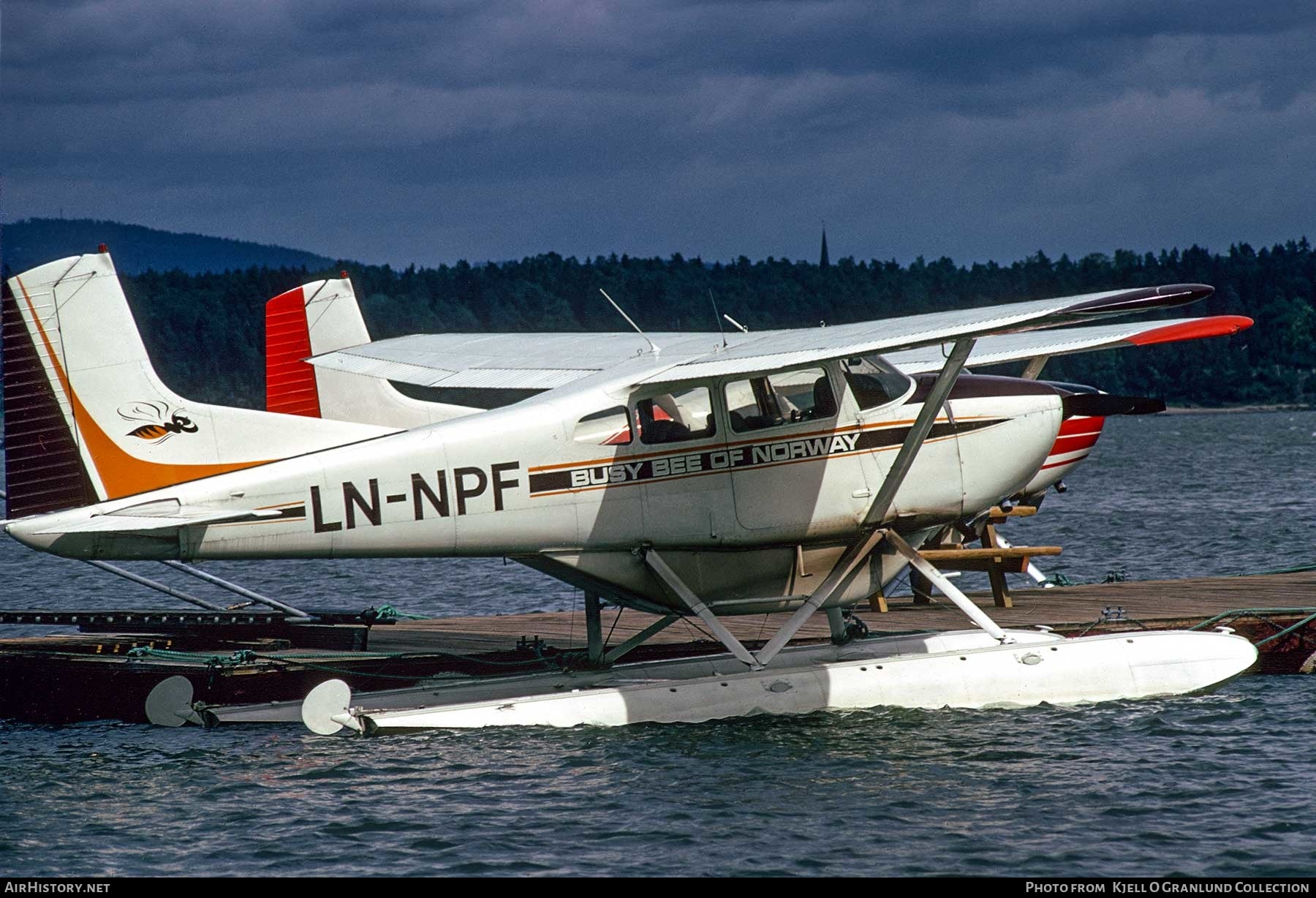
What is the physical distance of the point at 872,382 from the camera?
42.7ft

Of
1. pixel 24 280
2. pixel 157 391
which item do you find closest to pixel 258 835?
pixel 157 391

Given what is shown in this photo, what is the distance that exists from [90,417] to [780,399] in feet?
18.5

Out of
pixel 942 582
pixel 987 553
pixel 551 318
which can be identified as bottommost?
pixel 942 582

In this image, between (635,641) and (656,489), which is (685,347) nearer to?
(656,489)

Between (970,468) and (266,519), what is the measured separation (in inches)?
237

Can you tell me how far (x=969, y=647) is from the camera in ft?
45.8

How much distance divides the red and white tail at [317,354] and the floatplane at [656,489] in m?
5.33

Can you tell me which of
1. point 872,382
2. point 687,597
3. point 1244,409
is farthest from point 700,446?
point 1244,409

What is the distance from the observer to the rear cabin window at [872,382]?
12945 mm

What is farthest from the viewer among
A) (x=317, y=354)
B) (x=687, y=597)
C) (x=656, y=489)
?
(x=317, y=354)

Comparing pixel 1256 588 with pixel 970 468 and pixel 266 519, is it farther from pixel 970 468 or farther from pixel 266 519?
pixel 266 519

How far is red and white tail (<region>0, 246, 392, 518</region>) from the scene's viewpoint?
11.9 m

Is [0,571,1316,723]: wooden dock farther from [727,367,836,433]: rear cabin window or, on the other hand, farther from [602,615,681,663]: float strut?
[727,367,836,433]: rear cabin window

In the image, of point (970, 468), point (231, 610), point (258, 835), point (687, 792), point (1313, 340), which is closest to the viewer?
point (258, 835)
